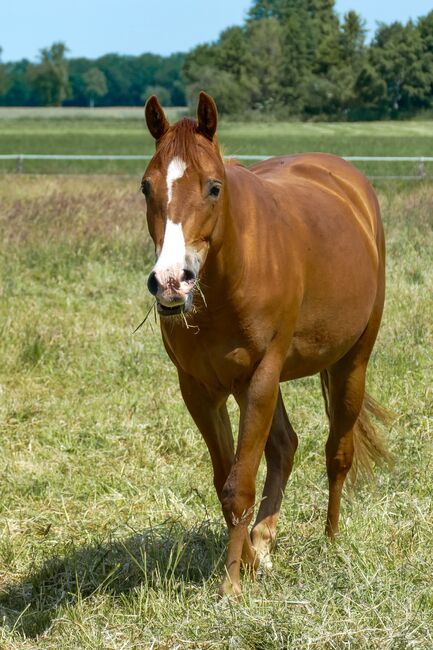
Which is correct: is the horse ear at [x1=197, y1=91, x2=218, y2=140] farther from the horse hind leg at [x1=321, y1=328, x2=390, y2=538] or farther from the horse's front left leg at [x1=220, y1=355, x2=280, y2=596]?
the horse hind leg at [x1=321, y1=328, x2=390, y2=538]

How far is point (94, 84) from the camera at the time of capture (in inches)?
5335

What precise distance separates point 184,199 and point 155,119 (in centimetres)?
43

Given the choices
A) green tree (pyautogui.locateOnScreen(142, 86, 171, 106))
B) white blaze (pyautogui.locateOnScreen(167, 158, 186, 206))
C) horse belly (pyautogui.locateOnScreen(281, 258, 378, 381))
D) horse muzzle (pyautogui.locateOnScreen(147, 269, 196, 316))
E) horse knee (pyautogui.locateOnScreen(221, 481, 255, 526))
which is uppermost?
white blaze (pyautogui.locateOnScreen(167, 158, 186, 206))

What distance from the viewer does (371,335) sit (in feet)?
16.1

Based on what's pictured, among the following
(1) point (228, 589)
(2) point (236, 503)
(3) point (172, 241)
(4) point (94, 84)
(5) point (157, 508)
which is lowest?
(4) point (94, 84)

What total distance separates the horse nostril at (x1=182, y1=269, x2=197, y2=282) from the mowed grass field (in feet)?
3.58

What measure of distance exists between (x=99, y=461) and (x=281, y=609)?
7.67ft

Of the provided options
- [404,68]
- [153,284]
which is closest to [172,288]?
[153,284]

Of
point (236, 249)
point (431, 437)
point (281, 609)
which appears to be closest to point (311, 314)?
point (236, 249)

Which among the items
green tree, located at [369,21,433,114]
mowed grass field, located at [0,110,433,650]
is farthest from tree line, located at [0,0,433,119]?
mowed grass field, located at [0,110,433,650]

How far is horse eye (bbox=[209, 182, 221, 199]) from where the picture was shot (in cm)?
344

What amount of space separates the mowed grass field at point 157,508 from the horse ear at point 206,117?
59.0 inches

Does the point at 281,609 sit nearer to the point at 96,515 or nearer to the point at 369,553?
the point at 369,553

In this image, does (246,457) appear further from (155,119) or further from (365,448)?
(365,448)
